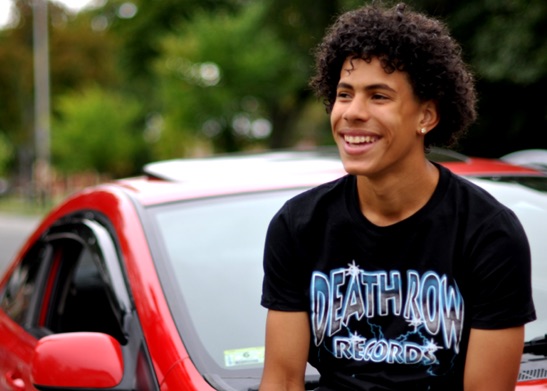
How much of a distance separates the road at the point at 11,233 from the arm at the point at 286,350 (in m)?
11.1

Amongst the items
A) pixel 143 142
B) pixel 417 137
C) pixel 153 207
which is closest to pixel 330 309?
pixel 417 137

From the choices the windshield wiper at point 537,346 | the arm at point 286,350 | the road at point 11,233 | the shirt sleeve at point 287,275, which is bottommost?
the road at point 11,233

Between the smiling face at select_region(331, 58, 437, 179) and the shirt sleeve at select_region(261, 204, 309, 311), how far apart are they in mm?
215

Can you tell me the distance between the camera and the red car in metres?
2.59

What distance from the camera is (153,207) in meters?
3.20

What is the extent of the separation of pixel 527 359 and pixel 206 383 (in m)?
0.85

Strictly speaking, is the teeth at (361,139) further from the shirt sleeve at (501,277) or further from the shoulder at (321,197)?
the shirt sleeve at (501,277)

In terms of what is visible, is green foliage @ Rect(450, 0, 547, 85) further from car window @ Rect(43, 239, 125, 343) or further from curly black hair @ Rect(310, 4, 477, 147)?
curly black hair @ Rect(310, 4, 477, 147)

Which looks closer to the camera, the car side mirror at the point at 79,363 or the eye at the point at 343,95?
the eye at the point at 343,95

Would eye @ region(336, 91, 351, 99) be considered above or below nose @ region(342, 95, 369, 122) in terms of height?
above

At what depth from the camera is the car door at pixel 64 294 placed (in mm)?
3047

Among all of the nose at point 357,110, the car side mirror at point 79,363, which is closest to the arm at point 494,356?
the nose at point 357,110

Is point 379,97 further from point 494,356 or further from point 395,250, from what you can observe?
point 494,356

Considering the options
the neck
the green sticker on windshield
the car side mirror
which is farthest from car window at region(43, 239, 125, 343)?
the neck
